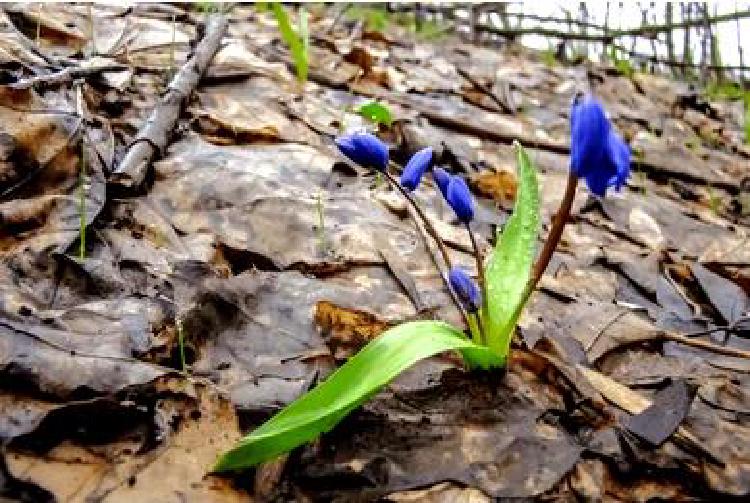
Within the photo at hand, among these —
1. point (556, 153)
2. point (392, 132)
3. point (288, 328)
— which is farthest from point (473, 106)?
point (288, 328)

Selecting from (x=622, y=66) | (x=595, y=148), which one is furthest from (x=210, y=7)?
(x=595, y=148)

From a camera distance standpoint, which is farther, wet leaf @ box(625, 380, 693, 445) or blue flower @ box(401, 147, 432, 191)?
blue flower @ box(401, 147, 432, 191)

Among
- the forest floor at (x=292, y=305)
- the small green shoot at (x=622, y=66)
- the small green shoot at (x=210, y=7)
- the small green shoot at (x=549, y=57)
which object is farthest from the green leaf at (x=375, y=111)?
the small green shoot at (x=622, y=66)

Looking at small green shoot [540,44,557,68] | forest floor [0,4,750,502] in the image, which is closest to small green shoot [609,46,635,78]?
small green shoot [540,44,557,68]

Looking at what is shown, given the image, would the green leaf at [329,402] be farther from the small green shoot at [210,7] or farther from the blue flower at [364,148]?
the small green shoot at [210,7]

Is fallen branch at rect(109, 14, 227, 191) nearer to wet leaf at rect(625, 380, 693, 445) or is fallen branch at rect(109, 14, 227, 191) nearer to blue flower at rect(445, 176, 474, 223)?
blue flower at rect(445, 176, 474, 223)

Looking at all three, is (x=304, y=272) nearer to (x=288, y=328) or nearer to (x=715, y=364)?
(x=288, y=328)
